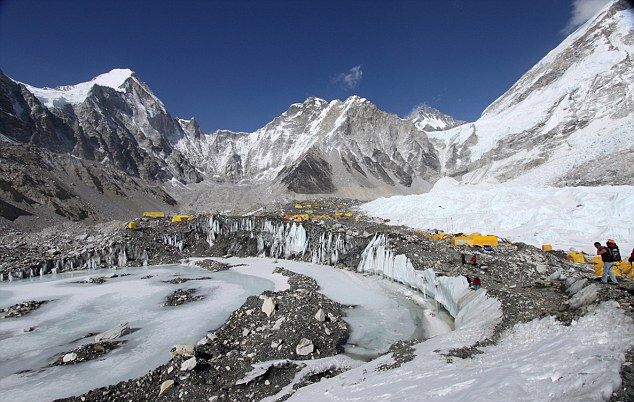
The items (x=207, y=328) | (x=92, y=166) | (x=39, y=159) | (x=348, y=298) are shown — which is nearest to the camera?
(x=207, y=328)

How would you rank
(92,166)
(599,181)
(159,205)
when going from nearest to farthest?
(599,181), (92,166), (159,205)

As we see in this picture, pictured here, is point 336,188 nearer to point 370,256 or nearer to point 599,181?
point 599,181

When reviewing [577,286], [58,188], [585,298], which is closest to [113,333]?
[585,298]

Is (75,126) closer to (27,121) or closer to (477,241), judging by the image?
(27,121)

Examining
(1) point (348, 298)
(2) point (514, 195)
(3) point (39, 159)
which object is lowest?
(1) point (348, 298)

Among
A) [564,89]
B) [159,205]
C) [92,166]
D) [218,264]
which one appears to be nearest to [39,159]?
[92,166]

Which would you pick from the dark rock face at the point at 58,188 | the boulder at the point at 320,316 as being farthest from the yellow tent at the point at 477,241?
the dark rock face at the point at 58,188

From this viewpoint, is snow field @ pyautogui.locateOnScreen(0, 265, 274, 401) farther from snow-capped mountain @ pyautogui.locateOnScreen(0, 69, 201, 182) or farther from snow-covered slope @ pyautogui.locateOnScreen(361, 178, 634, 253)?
Answer: snow-capped mountain @ pyautogui.locateOnScreen(0, 69, 201, 182)
